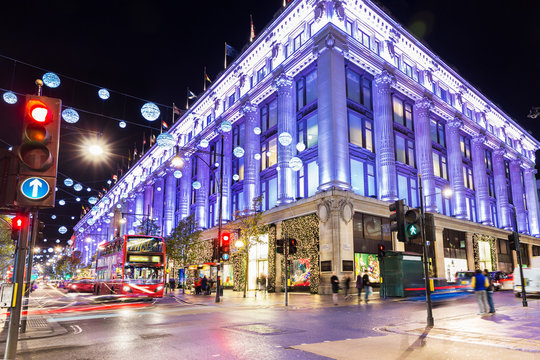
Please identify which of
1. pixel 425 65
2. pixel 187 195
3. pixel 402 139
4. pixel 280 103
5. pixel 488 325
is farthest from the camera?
pixel 187 195

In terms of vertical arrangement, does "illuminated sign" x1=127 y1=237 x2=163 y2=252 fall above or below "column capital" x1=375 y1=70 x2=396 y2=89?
below

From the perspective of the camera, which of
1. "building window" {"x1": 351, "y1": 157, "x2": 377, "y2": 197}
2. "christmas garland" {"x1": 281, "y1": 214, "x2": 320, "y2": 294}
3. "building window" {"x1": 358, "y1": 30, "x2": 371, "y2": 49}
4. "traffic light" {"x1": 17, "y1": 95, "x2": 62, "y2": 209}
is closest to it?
"traffic light" {"x1": 17, "y1": 95, "x2": 62, "y2": 209}

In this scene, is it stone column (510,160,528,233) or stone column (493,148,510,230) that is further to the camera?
stone column (510,160,528,233)

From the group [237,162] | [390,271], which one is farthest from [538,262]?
[237,162]

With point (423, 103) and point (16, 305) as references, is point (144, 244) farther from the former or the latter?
point (423, 103)

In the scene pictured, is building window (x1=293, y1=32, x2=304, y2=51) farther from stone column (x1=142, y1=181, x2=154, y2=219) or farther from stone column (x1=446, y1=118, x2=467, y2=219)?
stone column (x1=142, y1=181, x2=154, y2=219)

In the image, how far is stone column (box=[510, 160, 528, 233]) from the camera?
187 ft

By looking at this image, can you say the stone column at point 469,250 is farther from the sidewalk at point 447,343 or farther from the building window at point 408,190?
the sidewalk at point 447,343

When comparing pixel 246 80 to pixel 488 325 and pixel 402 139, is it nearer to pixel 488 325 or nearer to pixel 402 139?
pixel 402 139

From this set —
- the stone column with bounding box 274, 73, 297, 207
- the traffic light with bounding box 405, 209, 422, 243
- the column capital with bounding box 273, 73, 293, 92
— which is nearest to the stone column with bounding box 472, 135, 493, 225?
the stone column with bounding box 274, 73, 297, 207

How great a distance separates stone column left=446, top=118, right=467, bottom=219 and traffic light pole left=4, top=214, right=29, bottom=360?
147 ft

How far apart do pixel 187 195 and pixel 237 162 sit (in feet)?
46.4

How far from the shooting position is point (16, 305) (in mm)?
5578

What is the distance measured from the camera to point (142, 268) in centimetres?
2523
